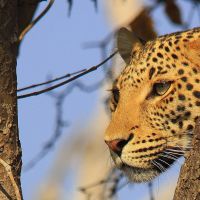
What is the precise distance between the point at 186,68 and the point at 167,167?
558mm

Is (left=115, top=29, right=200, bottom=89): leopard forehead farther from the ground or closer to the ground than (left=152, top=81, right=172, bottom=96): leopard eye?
farther from the ground

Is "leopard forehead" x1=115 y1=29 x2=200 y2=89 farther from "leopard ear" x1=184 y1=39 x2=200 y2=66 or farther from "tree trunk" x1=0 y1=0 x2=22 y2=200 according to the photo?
"tree trunk" x1=0 y1=0 x2=22 y2=200

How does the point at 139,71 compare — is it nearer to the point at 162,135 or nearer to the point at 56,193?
the point at 162,135

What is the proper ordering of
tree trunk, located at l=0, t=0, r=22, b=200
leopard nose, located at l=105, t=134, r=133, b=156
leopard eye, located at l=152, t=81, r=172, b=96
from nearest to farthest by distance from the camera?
tree trunk, located at l=0, t=0, r=22, b=200
leopard nose, located at l=105, t=134, r=133, b=156
leopard eye, located at l=152, t=81, r=172, b=96

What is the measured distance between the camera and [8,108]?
3.67 m

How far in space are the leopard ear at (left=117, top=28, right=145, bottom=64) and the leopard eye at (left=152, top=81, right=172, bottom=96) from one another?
2.27 feet

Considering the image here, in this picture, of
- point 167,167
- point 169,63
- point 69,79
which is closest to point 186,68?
point 169,63

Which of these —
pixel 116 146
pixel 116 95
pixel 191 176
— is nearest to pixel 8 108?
pixel 191 176

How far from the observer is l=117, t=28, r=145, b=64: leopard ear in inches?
222

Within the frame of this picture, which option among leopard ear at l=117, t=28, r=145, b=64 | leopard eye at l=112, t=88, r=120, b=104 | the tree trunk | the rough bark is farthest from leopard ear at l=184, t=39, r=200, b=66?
the rough bark

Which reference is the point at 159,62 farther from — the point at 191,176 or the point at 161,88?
the point at 191,176

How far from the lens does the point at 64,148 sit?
621 inches

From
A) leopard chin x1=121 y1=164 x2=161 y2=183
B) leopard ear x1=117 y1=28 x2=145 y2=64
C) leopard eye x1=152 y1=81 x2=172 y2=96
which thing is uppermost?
leopard ear x1=117 y1=28 x2=145 y2=64

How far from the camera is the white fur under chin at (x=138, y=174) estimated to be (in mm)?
4777
